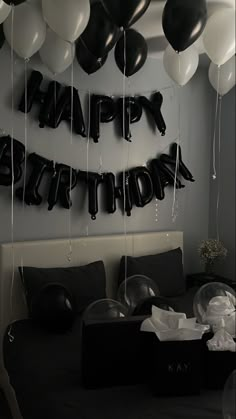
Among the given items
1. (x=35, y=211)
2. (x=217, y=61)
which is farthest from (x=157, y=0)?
(x=35, y=211)

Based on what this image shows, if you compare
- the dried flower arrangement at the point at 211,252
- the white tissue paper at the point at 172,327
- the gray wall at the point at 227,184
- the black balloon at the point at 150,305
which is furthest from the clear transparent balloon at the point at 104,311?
the gray wall at the point at 227,184

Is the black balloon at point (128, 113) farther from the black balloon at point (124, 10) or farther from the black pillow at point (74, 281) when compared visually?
the black balloon at point (124, 10)

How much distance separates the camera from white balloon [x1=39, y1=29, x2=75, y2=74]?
2803 mm

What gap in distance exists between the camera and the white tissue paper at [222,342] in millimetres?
1770

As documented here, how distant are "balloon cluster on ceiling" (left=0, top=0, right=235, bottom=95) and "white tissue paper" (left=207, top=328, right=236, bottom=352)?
4.67ft

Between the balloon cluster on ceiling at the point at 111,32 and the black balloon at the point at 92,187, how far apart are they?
755 mm

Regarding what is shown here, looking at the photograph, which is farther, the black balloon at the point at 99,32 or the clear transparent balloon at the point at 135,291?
the clear transparent balloon at the point at 135,291

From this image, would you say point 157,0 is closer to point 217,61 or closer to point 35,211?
point 217,61

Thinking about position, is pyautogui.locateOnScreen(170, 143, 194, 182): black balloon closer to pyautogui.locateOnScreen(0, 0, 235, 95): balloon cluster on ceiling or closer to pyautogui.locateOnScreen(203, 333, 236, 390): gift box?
pyautogui.locateOnScreen(0, 0, 235, 95): balloon cluster on ceiling

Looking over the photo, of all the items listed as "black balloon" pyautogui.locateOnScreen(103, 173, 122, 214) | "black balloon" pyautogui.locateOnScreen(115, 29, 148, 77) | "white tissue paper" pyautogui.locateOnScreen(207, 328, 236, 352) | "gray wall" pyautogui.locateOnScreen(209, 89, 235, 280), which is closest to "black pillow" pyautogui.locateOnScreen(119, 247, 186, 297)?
"black balloon" pyautogui.locateOnScreen(103, 173, 122, 214)

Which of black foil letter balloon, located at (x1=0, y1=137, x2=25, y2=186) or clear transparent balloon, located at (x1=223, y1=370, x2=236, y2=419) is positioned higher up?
black foil letter balloon, located at (x1=0, y1=137, x2=25, y2=186)

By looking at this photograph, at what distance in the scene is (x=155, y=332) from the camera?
179 cm

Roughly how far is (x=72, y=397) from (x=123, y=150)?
2.11 metres

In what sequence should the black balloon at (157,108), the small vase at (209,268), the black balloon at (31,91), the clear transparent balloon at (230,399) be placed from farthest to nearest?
the small vase at (209,268) < the black balloon at (157,108) < the black balloon at (31,91) < the clear transparent balloon at (230,399)
